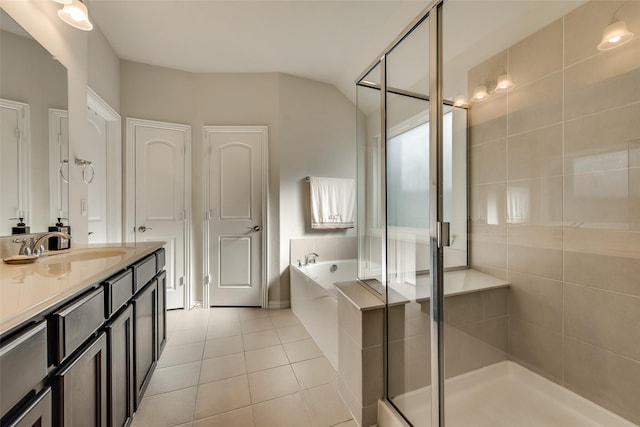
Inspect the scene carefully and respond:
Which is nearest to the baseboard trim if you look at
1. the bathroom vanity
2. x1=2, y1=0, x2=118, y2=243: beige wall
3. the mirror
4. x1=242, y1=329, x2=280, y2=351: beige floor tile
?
x1=242, y1=329, x2=280, y2=351: beige floor tile

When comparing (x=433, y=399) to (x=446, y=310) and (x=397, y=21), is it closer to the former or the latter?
(x=446, y=310)

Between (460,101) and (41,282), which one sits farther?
(460,101)

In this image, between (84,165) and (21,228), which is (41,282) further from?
(84,165)

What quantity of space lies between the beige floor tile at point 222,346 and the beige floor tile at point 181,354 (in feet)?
0.16

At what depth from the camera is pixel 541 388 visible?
1254mm

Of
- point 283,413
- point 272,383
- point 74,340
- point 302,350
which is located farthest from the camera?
point 302,350

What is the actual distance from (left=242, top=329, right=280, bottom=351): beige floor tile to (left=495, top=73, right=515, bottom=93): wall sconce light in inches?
88.9

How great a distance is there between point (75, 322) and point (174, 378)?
3.89 feet

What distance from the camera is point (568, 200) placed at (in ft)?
3.93

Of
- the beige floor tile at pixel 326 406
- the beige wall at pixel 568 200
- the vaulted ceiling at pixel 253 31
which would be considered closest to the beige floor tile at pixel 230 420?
the beige floor tile at pixel 326 406

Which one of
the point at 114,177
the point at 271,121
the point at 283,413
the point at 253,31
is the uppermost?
the point at 253,31

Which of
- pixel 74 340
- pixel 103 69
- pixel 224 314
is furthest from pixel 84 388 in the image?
pixel 103 69

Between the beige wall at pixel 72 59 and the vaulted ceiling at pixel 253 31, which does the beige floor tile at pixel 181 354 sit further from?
the vaulted ceiling at pixel 253 31

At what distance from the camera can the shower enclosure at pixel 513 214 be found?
43.1 inches
